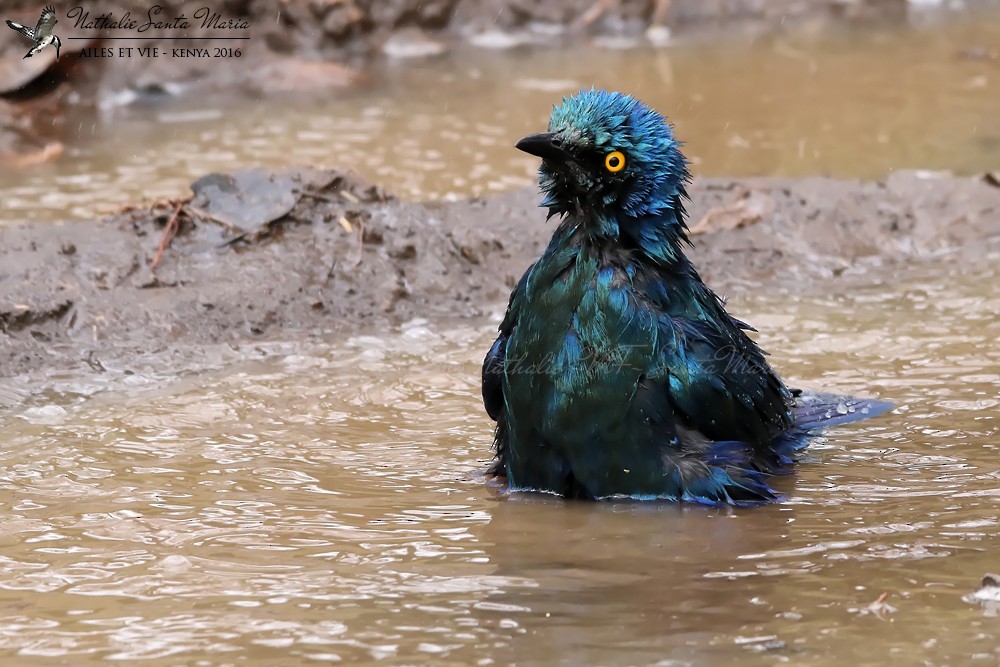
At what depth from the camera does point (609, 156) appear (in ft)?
14.9

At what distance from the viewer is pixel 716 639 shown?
3514 mm

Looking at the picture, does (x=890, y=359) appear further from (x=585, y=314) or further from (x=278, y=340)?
(x=278, y=340)

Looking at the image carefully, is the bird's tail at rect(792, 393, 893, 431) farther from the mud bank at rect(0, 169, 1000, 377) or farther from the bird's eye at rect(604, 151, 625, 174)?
the mud bank at rect(0, 169, 1000, 377)

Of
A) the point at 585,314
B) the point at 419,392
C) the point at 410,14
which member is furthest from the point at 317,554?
the point at 410,14

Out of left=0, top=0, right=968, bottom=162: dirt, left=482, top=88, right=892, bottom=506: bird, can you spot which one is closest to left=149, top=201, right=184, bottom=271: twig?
left=0, top=0, right=968, bottom=162: dirt

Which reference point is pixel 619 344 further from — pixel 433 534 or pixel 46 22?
pixel 46 22

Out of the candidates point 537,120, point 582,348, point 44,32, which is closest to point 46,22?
point 44,32

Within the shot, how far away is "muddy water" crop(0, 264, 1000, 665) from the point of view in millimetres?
3537

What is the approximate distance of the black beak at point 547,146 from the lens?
177 inches

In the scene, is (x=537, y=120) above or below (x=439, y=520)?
above

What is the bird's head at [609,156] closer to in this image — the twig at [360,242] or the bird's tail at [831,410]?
the bird's tail at [831,410]

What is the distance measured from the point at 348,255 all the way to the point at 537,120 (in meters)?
3.46

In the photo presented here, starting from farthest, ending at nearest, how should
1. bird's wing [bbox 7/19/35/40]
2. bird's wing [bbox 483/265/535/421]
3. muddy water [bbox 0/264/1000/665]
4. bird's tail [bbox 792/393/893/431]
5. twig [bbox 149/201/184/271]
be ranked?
bird's wing [bbox 7/19/35/40] → twig [bbox 149/201/184/271] → bird's tail [bbox 792/393/893/431] → bird's wing [bbox 483/265/535/421] → muddy water [bbox 0/264/1000/665]

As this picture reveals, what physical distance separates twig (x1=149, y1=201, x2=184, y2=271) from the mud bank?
0.08 feet
